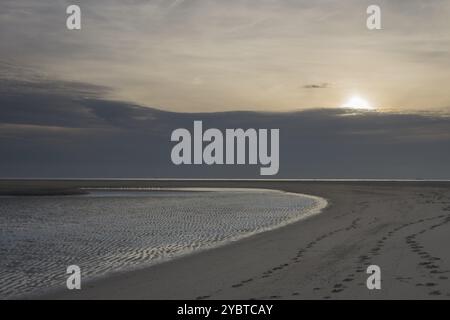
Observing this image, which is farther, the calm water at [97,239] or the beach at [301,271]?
the calm water at [97,239]

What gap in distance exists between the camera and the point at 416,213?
34531 mm

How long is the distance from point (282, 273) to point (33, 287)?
281 inches

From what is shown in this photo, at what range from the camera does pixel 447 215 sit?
3225 cm

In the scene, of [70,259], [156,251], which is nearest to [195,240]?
[156,251]

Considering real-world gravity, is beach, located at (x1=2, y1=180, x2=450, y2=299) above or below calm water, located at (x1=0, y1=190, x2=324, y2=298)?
above

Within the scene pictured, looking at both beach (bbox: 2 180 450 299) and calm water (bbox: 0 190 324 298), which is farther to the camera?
calm water (bbox: 0 190 324 298)

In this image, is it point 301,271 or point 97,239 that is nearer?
point 301,271

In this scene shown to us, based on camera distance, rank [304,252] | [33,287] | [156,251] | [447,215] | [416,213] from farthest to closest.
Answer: [416,213] → [447,215] → [156,251] → [304,252] → [33,287]

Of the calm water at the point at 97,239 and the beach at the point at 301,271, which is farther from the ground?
the beach at the point at 301,271

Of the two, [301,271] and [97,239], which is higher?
[301,271]
